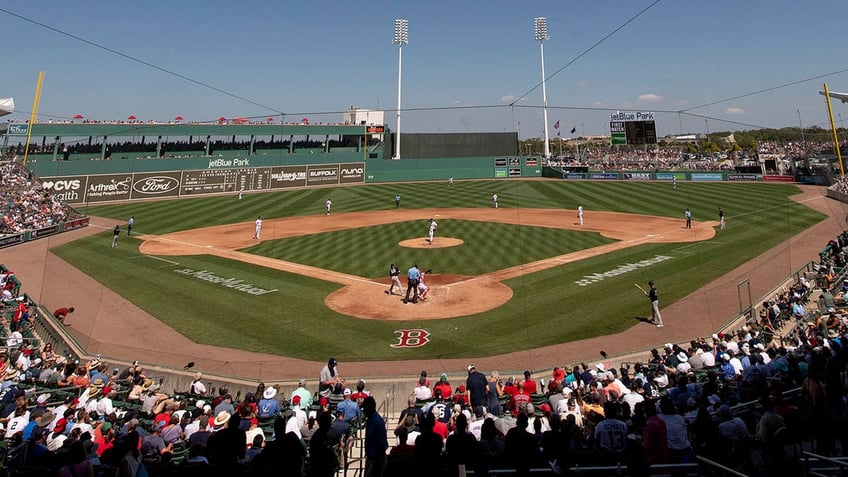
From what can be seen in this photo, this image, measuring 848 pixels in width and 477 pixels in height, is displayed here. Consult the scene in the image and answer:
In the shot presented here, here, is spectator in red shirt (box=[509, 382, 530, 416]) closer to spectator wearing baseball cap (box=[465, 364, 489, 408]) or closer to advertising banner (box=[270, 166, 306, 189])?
spectator wearing baseball cap (box=[465, 364, 489, 408])

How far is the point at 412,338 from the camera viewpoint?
1552cm

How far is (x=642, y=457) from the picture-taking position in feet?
16.2

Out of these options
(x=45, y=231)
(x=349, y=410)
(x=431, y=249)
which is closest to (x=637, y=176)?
(x=431, y=249)

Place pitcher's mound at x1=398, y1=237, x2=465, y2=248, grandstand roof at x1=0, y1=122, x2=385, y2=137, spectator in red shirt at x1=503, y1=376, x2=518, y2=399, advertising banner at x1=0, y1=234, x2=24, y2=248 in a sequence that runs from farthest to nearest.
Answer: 1. grandstand roof at x1=0, y1=122, x2=385, y2=137
2. advertising banner at x1=0, y1=234, x2=24, y2=248
3. pitcher's mound at x1=398, y1=237, x2=465, y2=248
4. spectator in red shirt at x1=503, y1=376, x2=518, y2=399

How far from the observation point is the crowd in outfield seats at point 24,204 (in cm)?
3322

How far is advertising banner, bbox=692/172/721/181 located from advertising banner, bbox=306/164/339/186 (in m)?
48.2

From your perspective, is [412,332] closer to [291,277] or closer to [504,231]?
[291,277]

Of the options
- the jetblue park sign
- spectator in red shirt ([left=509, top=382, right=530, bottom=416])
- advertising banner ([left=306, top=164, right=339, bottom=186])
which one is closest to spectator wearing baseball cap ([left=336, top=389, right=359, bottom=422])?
spectator in red shirt ([left=509, top=382, right=530, bottom=416])

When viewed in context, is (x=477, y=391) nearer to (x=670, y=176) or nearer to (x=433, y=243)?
(x=433, y=243)

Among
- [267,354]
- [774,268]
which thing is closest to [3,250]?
[267,354]

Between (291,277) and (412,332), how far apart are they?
360 inches

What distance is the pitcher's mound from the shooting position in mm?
29062

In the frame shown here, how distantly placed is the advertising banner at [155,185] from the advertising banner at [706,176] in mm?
64552

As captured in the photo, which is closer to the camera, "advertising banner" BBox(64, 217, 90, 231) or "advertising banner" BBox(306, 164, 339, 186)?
"advertising banner" BBox(64, 217, 90, 231)
